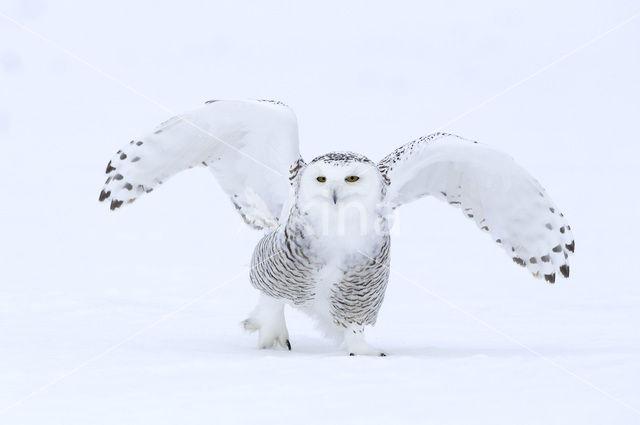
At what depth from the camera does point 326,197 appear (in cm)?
436

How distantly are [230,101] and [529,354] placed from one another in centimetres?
233

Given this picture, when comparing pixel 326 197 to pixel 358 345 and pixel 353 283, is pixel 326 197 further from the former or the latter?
pixel 358 345

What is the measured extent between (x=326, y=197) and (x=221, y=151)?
1484 millimetres

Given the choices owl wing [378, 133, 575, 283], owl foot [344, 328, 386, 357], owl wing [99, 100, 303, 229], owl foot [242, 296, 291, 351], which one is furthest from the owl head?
A: owl foot [242, 296, 291, 351]

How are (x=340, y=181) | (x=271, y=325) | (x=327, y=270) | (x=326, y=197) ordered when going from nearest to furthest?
(x=340, y=181) → (x=326, y=197) → (x=327, y=270) → (x=271, y=325)

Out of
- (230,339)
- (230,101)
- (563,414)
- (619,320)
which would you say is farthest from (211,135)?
(619,320)

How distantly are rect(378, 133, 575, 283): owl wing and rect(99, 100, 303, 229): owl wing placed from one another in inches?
28.1

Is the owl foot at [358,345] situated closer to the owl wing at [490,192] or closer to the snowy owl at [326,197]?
the snowy owl at [326,197]

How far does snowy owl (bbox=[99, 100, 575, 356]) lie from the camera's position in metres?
4.46

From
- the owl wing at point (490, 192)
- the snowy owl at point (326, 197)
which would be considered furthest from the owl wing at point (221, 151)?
the owl wing at point (490, 192)

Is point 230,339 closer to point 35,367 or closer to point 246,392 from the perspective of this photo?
point 35,367

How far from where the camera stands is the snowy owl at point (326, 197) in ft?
14.6

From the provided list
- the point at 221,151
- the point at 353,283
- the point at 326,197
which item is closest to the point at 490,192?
the point at 353,283

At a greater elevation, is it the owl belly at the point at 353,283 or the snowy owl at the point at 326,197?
the snowy owl at the point at 326,197
